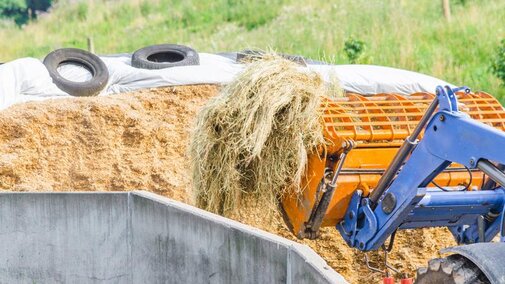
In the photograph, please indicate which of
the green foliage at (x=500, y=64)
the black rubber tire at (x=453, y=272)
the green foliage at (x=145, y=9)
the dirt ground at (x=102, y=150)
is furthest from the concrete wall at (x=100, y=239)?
the green foliage at (x=145, y=9)

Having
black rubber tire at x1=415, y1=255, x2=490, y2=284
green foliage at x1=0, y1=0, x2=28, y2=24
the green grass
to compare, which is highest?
green foliage at x1=0, y1=0, x2=28, y2=24

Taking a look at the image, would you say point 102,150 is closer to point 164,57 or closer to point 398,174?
point 164,57

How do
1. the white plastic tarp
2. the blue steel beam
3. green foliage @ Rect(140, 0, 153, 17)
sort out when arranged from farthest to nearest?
1. green foliage @ Rect(140, 0, 153, 17)
2. the white plastic tarp
3. the blue steel beam

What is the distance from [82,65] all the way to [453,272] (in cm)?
927

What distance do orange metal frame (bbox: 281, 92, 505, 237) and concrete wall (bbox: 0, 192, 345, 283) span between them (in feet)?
4.85

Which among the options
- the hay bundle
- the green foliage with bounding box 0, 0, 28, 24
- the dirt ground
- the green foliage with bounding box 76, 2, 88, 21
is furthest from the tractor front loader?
the green foliage with bounding box 0, 0, 28, 24

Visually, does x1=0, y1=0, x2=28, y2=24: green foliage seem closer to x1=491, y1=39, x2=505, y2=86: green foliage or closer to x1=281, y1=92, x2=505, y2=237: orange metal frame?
x1=491, y1=39, x2=505, y2=86: green foliage

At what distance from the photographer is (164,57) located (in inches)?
638

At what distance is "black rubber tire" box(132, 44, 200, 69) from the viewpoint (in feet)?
Result: 48.8

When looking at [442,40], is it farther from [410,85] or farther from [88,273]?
[88,273]

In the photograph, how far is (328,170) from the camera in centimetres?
896

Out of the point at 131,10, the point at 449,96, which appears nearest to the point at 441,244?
the point at 449,96

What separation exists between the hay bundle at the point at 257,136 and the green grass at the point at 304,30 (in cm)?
398

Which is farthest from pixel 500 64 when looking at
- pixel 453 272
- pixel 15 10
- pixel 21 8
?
pixel 15 10
